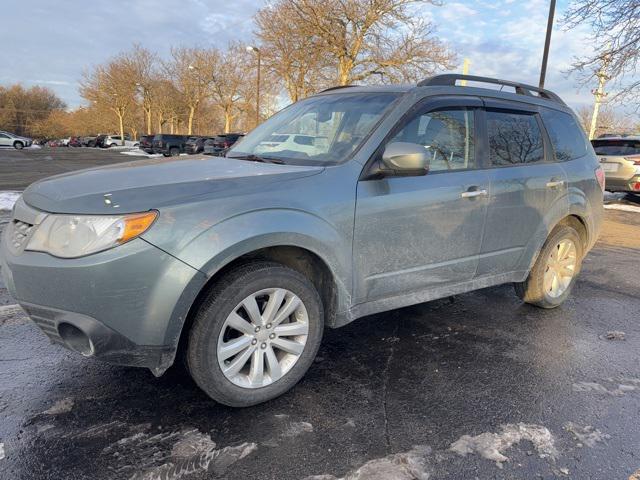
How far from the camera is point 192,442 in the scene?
2.33 meters

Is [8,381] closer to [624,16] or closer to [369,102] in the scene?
[369,102]

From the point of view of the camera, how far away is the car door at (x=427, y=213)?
9.52ft

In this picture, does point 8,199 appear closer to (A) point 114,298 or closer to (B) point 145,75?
(A) point 114,298

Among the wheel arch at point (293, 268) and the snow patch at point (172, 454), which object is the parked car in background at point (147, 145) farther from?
the snow patch at point (172, 454)

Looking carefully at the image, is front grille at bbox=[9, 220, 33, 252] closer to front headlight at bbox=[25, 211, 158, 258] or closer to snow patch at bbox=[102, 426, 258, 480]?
front headlight at bbox=[25, 211, 158, 258]

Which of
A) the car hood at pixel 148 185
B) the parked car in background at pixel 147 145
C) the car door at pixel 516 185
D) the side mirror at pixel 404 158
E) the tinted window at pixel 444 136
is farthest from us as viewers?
the parked car in background at pixel 147 145

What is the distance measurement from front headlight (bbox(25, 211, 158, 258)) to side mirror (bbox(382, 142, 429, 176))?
138cm

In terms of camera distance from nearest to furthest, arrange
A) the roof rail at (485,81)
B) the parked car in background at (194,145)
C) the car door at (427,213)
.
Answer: the car door at (427,213), the roof rail at (485,81), the parked car in background at (194,145)

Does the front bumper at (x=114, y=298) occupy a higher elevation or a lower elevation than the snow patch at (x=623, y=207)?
higher

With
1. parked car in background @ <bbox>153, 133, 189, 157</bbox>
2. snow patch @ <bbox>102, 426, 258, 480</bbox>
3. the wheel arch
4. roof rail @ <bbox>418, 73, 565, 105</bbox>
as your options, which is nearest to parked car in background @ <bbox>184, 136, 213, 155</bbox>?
parked car in background @ <bbox>153, 133, 189, 157</bbox>

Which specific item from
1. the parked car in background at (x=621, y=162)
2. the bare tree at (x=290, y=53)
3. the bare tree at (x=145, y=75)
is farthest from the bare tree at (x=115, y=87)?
the parked car in background at (x=621, y=162)

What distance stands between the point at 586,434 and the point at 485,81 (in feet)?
8.74

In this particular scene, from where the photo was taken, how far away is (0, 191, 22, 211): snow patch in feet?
26.7

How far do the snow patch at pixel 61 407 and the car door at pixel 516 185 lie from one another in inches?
112
